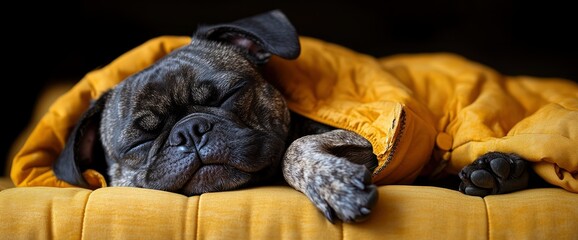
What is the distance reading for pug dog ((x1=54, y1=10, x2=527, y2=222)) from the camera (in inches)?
87.1

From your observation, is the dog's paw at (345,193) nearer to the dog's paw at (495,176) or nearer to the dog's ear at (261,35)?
the dog's paw at (495,176)

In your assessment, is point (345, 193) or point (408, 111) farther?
point (408, 111)

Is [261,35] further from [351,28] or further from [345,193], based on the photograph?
[351,28]

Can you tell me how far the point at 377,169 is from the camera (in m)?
2.39

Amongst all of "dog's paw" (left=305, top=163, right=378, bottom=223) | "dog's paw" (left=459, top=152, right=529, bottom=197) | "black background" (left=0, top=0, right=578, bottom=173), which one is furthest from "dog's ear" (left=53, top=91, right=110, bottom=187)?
"black background" (left=0, top=0, right=578, bottom=173)

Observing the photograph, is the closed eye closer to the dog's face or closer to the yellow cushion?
the dog's face

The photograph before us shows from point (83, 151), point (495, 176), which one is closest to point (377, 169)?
point (495, 176)

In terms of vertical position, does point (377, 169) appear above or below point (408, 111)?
below

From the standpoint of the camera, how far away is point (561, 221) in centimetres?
203

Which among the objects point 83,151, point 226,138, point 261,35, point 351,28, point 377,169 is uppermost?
point 261,35

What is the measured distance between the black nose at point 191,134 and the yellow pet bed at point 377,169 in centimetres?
21

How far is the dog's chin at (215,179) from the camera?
7.50 ft

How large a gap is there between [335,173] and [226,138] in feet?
1.51

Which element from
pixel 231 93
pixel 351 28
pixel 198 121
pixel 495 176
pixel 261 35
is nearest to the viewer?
pixel 495 176
